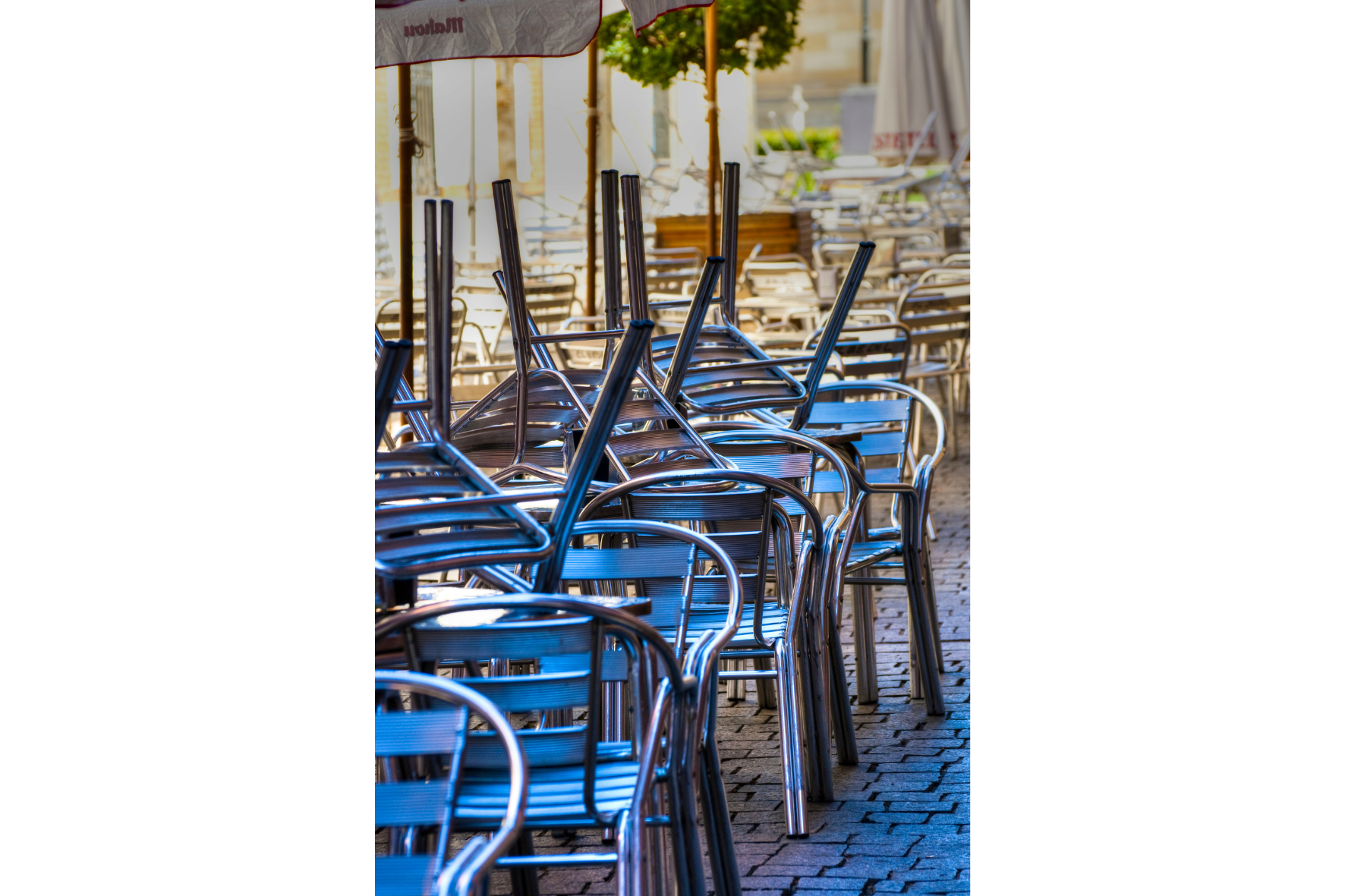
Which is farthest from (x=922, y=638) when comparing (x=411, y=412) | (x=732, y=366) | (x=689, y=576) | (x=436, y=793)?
(x=436, y=793)

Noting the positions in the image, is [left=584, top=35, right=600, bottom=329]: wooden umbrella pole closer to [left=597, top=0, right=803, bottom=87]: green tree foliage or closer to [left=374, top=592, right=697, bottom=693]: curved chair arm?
[left=597, top=0, right=803, bottom=87]: green tree foliage

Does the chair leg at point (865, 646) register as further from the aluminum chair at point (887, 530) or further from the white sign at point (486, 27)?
the white sign at point (486, 27)

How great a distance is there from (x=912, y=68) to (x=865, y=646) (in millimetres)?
10219

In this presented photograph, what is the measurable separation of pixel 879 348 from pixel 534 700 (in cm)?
370

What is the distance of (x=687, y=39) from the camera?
533 inches

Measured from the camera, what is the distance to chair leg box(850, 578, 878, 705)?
4320mm

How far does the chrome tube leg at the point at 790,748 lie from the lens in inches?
127

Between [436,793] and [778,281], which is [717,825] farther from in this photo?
[778,281]

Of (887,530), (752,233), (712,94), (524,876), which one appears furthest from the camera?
(752,233)

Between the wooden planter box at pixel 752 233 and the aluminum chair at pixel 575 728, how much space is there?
8965 millimetres

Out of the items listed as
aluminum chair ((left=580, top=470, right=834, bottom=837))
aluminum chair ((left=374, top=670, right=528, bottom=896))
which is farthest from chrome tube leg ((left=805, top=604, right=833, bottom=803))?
aluminum chair ((left=374, top=670, right=528, bottom=896))

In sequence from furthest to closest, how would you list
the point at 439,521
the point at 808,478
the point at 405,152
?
the point at 405,152 → the point at 808,478 → the point at 439,521
